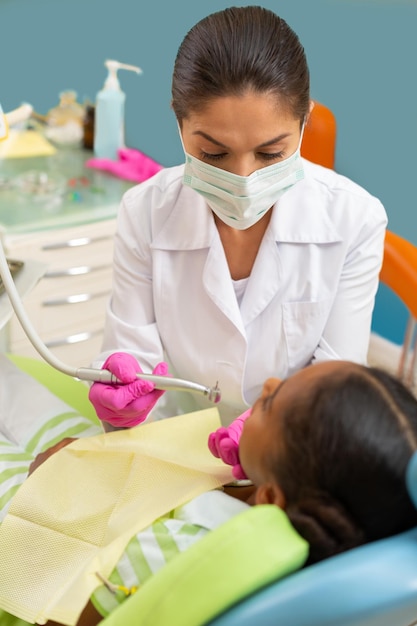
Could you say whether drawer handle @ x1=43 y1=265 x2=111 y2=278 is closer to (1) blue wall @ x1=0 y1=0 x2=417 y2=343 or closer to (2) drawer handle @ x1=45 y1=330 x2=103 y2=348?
(2) drawer handle @ x1=45 y1=330 x2=103 y2=348

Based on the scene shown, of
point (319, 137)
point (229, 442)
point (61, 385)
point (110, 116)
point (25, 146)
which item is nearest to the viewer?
point (229, 442)

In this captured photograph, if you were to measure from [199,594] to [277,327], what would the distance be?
0.79 metres

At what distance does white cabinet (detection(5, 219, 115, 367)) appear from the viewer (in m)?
2.51

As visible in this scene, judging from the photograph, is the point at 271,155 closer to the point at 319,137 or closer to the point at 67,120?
the point at 319,137

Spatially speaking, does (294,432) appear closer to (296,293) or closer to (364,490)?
(364,490)

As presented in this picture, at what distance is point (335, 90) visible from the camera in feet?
8.54

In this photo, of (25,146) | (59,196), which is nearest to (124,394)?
(59,196)

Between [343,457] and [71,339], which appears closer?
[343,457]

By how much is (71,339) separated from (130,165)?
2.29ft

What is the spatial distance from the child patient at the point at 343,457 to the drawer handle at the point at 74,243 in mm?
1572

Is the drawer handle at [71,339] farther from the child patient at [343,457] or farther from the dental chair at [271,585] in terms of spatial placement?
the dental chair at [271,585]

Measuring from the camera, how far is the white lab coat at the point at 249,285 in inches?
62.0

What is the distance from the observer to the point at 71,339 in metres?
2.67

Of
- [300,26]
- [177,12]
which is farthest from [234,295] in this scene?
[177,12]
